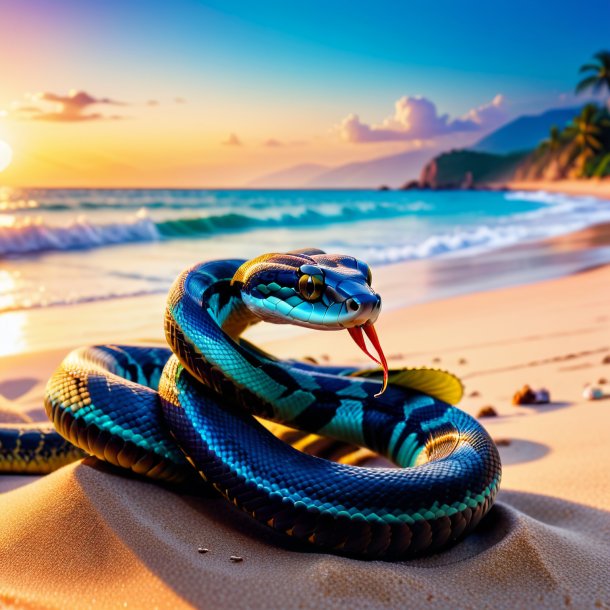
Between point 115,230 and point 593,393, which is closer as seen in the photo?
point 593,393

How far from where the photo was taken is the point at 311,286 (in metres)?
2.36

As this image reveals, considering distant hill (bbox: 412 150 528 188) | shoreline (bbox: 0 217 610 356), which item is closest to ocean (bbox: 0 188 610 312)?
shoreline (bbox: 0 217 610 356)

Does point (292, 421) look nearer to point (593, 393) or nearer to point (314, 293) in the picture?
point (314, 293)

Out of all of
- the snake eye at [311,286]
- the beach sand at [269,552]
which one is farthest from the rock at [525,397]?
the snake eye at [311,286]

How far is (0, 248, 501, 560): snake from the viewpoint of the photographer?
6.81ft

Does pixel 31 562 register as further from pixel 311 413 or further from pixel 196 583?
pixel 311 413

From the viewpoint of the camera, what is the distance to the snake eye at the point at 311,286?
2344 mm

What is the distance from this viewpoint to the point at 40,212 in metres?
27.0

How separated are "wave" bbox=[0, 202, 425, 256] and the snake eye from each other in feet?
44.2

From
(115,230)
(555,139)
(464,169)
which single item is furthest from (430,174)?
(115,230)

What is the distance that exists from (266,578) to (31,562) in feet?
2.63

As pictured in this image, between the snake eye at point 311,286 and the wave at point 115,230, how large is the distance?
1348 centimetres

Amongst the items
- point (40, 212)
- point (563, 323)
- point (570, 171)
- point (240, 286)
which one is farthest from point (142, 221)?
point (570, 171)

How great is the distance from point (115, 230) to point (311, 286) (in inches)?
663
